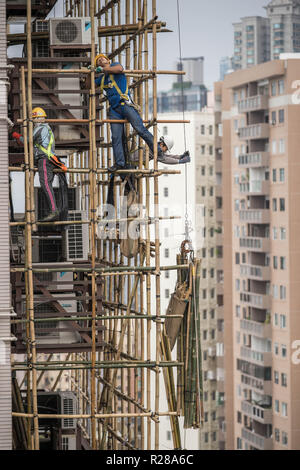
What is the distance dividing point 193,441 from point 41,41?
38.4 m

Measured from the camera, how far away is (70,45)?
14.2 meters

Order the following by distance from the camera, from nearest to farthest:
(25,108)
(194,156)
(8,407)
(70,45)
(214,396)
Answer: (8,407), (25,108), (70,45), (214,396), (194,156)

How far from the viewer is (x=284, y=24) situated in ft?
A: 159

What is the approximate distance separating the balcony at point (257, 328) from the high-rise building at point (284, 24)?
11.5 metres

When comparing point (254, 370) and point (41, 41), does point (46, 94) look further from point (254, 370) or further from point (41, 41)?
point (254, 370)

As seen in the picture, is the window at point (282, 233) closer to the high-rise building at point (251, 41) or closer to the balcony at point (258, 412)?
the balcony at point (258, 412)

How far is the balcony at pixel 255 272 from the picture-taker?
40438mm

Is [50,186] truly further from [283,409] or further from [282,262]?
[283,409]

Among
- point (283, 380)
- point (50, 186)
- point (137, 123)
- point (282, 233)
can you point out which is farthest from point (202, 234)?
point (50, 186)

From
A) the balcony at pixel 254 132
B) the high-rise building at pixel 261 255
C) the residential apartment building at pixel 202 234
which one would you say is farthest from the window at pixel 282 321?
the residential apartment building at pixel 202 234

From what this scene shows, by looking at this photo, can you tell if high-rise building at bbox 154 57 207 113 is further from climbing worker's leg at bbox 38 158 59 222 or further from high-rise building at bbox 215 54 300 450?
climbing worker's leg at bbox 38 158 59 222

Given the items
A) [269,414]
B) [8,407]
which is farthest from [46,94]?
[269,414]

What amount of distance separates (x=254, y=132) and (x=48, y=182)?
28.7 meters

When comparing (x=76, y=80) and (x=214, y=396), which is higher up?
(x=76, y=80)
